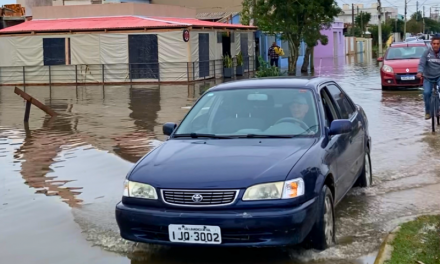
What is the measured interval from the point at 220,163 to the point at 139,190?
0.67m

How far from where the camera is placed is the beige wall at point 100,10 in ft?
104

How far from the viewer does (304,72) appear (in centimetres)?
3459

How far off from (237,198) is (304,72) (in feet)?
98.1

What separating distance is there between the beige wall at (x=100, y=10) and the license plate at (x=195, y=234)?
2704cm

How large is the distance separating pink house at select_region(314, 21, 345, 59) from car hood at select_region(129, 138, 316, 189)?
169 ft

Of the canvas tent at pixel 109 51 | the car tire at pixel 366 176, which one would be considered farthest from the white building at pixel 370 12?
the car tire at pixel 366 176

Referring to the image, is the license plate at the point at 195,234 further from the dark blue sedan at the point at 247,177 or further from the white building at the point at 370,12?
the white building at the point at 370,12

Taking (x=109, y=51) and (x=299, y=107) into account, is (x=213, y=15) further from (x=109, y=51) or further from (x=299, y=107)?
(x=299, y=107)

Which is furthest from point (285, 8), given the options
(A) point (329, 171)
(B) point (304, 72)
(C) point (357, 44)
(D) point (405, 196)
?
(C) point (357, 44)

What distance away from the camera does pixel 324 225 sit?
18.3 ft

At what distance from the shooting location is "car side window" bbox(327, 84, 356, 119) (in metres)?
Answer: 7.34

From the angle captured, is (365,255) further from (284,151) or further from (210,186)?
(210,186)

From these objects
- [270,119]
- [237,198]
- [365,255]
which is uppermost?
[270,119]

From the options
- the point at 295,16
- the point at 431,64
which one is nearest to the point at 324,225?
the point at 431,64
